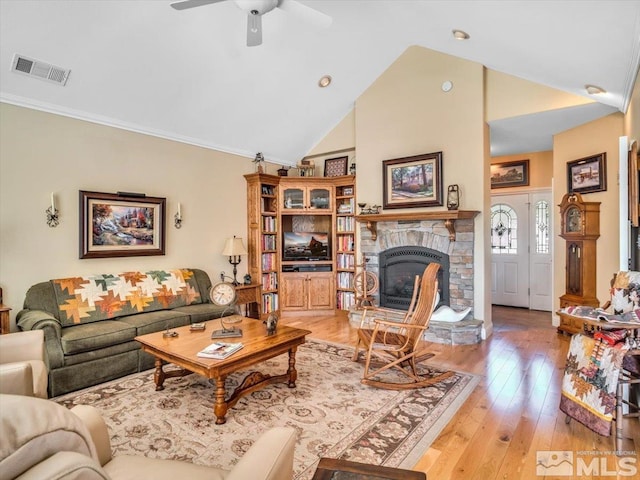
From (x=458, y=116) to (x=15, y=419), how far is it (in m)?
5.22

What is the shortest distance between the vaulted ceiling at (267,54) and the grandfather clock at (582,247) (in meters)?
1.12

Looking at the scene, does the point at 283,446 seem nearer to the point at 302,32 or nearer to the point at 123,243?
the point at 123,243

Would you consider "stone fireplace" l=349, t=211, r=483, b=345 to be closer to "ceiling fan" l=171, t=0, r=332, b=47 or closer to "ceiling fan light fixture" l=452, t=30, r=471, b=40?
"ceiling fan light fixture" l=452, t=30, r=471, b=40

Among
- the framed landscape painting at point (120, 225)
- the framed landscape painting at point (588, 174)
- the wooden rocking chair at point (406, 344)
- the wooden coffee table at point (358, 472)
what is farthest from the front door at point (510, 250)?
the wooden coffee table at point (358, 472)

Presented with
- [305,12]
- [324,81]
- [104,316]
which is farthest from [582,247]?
[104,316]

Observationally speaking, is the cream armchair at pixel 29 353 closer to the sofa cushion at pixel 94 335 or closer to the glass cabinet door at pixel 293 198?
the sofa cushion at pixel 94 335

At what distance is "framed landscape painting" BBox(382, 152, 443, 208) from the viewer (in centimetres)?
498

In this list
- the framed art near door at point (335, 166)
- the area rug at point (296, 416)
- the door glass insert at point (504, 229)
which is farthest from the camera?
the door glass insert at point (504, 229)

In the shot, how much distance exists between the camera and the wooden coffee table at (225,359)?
2582 millimetres

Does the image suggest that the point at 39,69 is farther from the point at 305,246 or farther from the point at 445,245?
the point at 445,245

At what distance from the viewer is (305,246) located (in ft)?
20.6

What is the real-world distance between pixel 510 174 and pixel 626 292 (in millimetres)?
4328

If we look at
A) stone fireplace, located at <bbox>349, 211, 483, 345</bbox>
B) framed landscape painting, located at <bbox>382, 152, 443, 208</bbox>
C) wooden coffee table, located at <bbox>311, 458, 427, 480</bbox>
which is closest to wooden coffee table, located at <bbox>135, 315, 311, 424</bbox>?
wooden coffee table, located at <bbox>311, 458, 427, 480</bbox>

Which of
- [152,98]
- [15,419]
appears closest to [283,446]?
[15,419]
